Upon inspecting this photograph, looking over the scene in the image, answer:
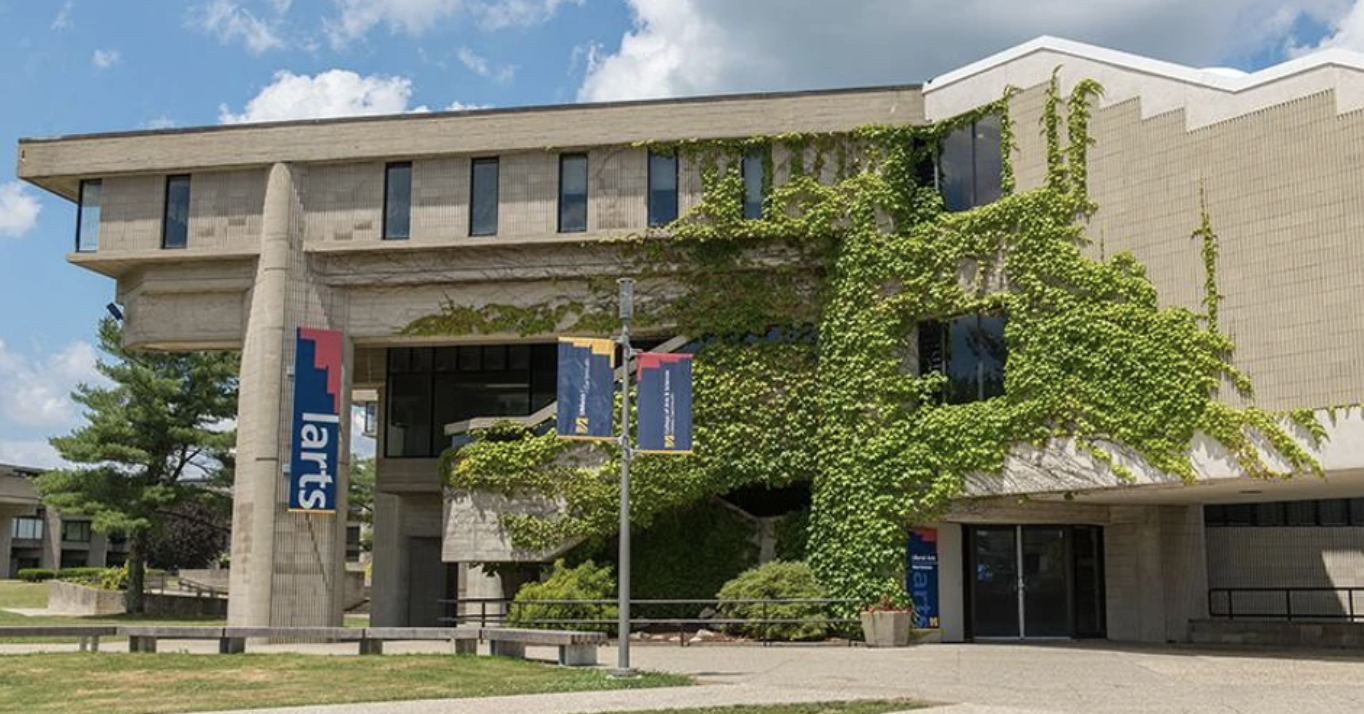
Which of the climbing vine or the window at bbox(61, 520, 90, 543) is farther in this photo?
the window at bbox(61, 520, 90, 543)

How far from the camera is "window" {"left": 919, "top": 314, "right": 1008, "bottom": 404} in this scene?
92.4 ft

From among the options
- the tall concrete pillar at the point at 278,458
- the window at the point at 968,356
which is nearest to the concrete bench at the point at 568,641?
the tall concrete pillar at the point at 278,458

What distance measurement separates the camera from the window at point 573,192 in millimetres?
32031

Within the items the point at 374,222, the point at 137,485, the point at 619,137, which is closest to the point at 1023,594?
the point at 619,137

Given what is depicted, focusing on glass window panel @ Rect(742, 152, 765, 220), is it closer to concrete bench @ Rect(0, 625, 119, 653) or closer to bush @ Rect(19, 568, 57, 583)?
concrete bench @ Rect(0, 625, 119, 653)

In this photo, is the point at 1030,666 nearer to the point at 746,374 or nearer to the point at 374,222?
the point at 746,374

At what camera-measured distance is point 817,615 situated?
28.5m

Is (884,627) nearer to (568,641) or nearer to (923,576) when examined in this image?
(923,576)

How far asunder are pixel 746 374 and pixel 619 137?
6276 millimetres

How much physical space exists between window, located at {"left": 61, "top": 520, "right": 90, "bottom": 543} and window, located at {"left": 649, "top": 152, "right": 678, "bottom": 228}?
85.4 metres

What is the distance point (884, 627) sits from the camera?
Answer: 27.4m

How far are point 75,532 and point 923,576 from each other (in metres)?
91.3

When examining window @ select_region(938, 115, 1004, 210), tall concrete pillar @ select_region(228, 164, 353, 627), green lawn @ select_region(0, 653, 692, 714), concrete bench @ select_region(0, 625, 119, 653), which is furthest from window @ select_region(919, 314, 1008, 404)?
concrete bench @ select_region(0, 625, 119, 653)

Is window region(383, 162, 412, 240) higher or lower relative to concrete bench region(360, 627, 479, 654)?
higher
